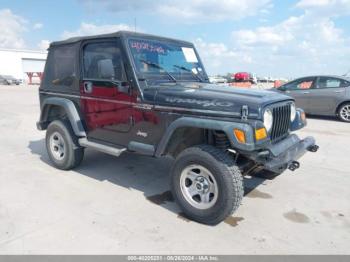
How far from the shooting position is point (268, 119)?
10.7 feet

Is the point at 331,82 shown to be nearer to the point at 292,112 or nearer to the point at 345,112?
the point at 345,112

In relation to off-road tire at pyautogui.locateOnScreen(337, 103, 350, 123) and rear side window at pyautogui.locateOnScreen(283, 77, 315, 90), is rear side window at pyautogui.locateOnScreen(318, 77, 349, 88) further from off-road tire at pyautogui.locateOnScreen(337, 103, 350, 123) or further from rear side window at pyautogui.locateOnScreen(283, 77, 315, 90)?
off-road tire at pyautogui.locateOnScreen(337, 103, 350, 123)

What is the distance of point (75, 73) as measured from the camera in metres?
4.70

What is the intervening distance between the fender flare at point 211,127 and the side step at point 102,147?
716 millimetres

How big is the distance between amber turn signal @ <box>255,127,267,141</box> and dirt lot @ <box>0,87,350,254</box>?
3.32 ft

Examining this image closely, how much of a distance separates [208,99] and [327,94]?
8.14 m

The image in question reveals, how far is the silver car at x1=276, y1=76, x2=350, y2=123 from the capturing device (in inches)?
383

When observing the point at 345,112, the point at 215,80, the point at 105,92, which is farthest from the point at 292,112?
the point at 345,112

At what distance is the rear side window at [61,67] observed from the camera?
15.6 feet

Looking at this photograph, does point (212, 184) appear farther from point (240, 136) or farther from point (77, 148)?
point (77, 148)

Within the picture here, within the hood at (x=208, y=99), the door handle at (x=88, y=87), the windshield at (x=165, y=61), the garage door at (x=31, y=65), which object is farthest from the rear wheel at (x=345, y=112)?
the garage door at (x=31, y=65)

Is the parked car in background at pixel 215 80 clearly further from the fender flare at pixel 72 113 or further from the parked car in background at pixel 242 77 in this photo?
the parked car in background at pixel 242 77

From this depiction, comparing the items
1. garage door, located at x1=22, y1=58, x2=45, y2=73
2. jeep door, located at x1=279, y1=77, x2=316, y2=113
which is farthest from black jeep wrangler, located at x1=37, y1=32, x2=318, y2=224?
garage door, located at x1=22, y1=58, x2=45, y2=73

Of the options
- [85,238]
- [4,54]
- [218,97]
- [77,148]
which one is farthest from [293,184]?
[4,54]
